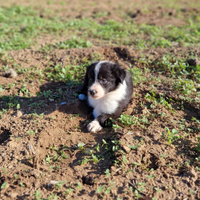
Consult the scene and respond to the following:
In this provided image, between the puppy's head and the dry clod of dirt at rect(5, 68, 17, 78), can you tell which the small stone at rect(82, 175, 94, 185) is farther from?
the dry clod of dirt at rect(5, 68, 17, 78)

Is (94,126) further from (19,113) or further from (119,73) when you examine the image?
(19,113)

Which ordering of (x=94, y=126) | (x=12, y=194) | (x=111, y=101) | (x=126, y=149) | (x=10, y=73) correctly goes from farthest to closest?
(x=10, y=73) < (x=111, y=101) < (x=94, y=126) < (x=126, y=149) < (x=12, y=194)

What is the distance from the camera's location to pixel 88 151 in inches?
138

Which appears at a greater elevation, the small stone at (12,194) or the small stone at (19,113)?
the small stone at (19,113)

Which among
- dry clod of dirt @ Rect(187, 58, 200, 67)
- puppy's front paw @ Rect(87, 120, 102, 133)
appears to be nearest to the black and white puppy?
puppy's front paw @ Rect(87, 120, 102, 133)

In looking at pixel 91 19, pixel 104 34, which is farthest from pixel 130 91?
pixel 91 19

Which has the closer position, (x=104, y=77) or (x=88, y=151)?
(x=88, y=151)

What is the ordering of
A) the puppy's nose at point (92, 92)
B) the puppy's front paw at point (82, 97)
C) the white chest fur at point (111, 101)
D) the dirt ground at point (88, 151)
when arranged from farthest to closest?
the puppy's front paw at point (82, 97) < the white chest fur at point (111, 101) < the puppy's nose at point (92, 92) < the dirt ground at point (88, 151)

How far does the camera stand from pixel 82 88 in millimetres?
4969

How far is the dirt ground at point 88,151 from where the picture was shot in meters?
2.88

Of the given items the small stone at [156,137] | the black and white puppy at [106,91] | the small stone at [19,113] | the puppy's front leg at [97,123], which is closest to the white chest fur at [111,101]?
the black and white puppy at [106,91]

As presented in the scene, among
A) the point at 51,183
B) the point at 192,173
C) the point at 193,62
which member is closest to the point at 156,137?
the point at 192,173

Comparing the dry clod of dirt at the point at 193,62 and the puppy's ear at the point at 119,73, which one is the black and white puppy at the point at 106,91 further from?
the dry clod of dirt at the point at 193,62

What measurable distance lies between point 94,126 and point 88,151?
64 centimetres
